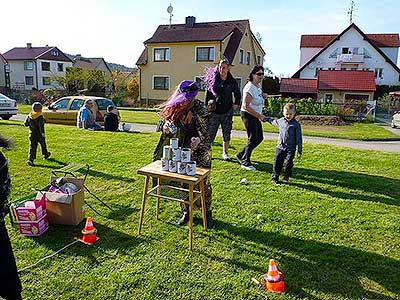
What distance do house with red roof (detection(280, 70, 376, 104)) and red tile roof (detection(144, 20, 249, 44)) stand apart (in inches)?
328

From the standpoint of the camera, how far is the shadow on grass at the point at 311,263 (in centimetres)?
318

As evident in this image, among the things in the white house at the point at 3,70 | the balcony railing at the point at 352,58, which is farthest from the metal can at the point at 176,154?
the white house at the point at 3,70

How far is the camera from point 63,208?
13.9 feet

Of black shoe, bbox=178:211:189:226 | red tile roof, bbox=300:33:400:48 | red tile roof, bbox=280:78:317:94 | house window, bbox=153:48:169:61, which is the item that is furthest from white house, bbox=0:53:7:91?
black shoe, bbox=178:211:189:226

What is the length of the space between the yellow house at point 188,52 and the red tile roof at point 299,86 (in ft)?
13.3

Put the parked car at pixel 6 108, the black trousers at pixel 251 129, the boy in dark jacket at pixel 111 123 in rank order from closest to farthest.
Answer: the black trousers at pixel 251 129 < the boy in dark jacket at pixel 111 123 < the parked car at pixel 6 108

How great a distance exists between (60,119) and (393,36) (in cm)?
4445

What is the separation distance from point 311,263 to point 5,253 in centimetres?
278

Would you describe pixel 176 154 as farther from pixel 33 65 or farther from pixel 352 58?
pixel 33 65

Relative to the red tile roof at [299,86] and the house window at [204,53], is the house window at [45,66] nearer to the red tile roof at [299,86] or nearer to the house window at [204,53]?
the house window at [204,53]

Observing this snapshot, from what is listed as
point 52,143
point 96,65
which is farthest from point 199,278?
point 96,65

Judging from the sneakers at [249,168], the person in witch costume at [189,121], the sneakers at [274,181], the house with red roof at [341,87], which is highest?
the house with red roof at [341,87]

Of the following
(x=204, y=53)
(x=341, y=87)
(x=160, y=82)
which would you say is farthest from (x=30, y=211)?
(x=341, y=87)

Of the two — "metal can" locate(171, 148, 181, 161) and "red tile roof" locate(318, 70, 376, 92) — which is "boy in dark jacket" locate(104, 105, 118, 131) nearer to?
"metal can" locate(171, 148, 181, 161)
